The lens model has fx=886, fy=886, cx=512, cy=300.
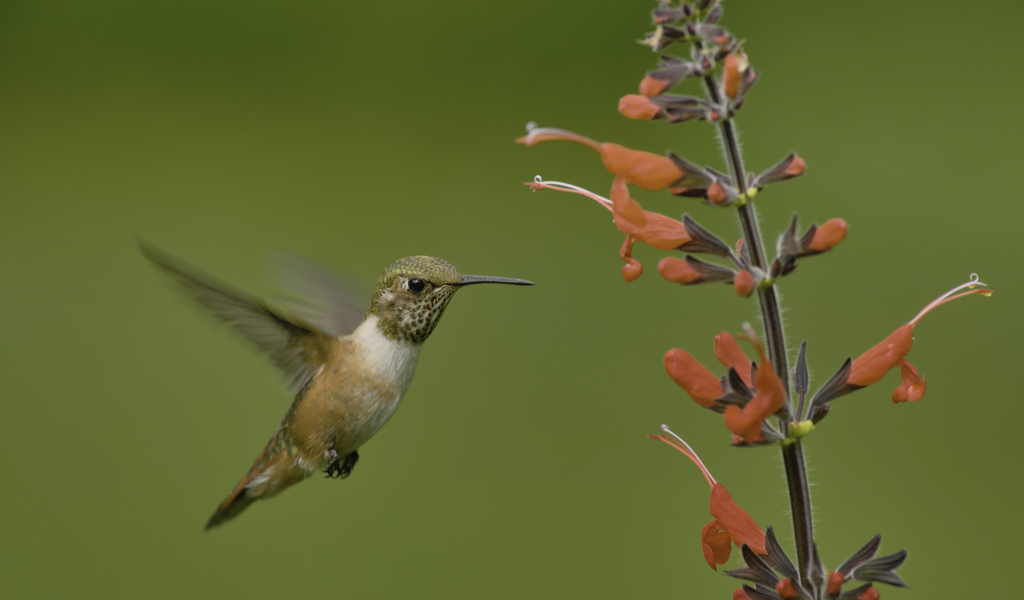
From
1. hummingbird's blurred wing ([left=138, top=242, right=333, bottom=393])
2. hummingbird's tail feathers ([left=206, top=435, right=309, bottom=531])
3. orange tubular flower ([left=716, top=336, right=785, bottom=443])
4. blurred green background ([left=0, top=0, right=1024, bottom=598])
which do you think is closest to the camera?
orange tubular flower ([left=716, top=336, right=785, bottom=443])

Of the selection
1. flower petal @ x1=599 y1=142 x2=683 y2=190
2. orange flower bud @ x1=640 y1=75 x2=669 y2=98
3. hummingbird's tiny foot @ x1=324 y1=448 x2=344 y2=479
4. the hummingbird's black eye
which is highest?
orange flower bud @ x1=640 y1=75 x2=669 y2=98

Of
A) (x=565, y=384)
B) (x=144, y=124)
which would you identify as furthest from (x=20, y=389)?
(x=565, y=384)

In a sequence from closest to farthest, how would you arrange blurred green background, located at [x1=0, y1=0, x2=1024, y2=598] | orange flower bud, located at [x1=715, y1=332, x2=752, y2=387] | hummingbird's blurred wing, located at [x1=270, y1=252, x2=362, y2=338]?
orange flower bud, located at [x1=715, y1=332, x2=752, y2=387] → hummingbird's blurred wing, located at [x1=270, y1=252, x2=362, y2=338] → blurred green background, located at [x1=0, y1=0, x2=1024, y2=598]

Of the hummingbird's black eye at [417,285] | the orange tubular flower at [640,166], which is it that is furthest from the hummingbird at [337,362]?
the orange tubular flower at [640,166]

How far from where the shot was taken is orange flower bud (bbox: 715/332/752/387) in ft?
2.84

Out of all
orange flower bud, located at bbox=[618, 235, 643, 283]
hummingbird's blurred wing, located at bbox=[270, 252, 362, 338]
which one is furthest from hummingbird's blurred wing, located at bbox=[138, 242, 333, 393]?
orange flower bud, located at bbox=[618, 235, 643, 283]

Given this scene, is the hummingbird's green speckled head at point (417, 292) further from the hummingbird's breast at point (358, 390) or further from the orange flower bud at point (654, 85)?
the orange flower bud at point (654, 85)

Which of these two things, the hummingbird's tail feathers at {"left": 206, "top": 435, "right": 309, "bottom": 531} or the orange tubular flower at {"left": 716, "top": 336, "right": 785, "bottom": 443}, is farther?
the hummingbird's tail feathers at {"left": 206, "top": 435, "right": 309, "bottom": 531}

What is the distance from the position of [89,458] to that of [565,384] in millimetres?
1587

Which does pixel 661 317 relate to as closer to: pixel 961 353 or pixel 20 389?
pixel 961 353

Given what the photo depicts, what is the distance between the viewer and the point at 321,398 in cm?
143

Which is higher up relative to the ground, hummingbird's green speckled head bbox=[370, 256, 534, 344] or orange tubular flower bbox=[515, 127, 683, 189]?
orange tubular flower bbox=[515, 127, 683, 189]

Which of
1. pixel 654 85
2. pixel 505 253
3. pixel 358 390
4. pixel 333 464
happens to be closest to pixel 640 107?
pixel 654 85

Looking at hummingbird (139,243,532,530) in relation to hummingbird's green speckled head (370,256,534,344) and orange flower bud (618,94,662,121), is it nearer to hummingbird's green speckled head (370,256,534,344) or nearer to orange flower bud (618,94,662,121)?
hummingbird's green speckled head (370,256,534,344)
